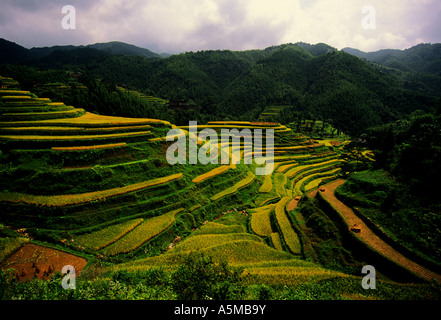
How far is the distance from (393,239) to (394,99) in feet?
382

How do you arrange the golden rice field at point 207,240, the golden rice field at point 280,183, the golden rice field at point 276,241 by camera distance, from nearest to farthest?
the golden rice field at point 207,240
the golden rice field at point 276,241
the golden rice field at point 280,183

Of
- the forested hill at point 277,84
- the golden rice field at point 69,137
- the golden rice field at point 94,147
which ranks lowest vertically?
the golden rice field at point 94,147

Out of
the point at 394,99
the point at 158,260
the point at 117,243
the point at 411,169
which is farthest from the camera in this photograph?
the point at 394,99

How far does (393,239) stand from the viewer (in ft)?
44.0

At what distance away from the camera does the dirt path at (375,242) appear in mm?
11163

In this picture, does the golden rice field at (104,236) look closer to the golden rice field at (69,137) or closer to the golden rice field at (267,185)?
the golden rice field at (69,137)

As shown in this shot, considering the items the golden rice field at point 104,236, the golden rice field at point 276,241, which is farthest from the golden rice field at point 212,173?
the golden rice field at point 276,241

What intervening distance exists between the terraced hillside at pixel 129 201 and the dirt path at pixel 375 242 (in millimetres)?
3497

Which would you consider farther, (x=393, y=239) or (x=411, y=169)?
(x=411, y=169)

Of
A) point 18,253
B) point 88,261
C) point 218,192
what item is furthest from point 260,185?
point 18,253

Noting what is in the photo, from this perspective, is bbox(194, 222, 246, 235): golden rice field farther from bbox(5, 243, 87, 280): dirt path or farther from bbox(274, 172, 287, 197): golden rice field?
bbox(274, 172, 287, 197): golden rice field

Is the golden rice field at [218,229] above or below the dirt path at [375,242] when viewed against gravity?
below

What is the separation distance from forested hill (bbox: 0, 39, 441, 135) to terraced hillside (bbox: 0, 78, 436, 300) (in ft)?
161

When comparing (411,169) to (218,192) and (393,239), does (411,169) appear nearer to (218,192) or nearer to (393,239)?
(393,239)
